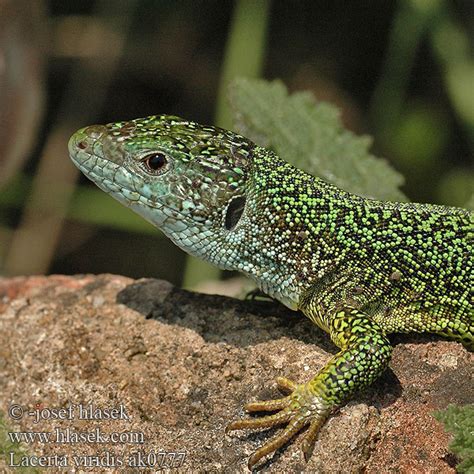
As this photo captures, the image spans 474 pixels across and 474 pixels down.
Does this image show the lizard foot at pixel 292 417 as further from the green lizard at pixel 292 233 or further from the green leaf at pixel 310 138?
the green leaf at pixel 310 138

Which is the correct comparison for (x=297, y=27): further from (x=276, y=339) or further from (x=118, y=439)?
(x=118, y=439)

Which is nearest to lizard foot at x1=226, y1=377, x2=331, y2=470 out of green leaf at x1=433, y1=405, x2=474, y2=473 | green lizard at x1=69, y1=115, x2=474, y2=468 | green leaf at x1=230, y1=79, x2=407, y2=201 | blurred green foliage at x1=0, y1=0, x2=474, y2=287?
green lizard at x1=69, y1=115, x2=474, y2=468

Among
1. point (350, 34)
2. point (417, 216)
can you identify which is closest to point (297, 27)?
point (350, 34)

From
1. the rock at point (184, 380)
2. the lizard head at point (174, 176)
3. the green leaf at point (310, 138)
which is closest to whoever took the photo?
the rock at point (184, 380)

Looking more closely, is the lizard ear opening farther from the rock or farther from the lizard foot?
the lizard foot

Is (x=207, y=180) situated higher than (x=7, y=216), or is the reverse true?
(x=207, y=180)

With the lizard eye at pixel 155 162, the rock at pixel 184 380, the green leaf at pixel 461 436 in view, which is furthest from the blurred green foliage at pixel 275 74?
the green leaf at pixel 461 436
